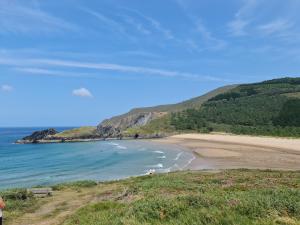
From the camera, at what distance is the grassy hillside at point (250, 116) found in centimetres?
11850

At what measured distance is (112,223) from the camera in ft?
35.4

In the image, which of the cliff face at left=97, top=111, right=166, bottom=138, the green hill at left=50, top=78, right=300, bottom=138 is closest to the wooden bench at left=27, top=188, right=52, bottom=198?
the green hill at left=50, top=78, right=300, bottom=138

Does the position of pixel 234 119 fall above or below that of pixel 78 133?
above

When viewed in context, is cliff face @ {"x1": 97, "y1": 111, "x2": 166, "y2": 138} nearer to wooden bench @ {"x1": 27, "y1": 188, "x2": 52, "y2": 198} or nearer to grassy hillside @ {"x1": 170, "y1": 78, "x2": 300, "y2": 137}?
grassy hillside @ {"x1": 170, "y1": 78, "x2": 300, "y2": 137}

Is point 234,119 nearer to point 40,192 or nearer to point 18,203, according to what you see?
point 40,192

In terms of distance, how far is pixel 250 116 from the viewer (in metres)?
138

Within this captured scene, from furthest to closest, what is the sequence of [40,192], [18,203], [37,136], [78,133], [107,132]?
[107,132] < [78,133] < [37,136] < [40,192] < [18,203]

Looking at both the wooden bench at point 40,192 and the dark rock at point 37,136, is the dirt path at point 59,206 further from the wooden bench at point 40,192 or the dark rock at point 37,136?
the dark rock at point 37,136

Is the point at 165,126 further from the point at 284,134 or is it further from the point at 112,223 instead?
the point at 112,223

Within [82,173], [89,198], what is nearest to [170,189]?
[89,198]

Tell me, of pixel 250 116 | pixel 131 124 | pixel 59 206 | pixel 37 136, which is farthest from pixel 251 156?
pixel 131 124

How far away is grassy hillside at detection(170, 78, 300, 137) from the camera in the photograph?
118 m

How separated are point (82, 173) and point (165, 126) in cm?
10353

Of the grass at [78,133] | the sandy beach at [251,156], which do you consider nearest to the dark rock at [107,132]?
the grass at [78,133]
